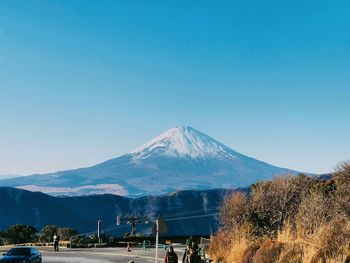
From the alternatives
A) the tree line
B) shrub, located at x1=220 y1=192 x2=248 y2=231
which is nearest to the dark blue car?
shrub, located at x1=220 y1=192 x2=248 y2=231

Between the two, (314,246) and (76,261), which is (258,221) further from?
(314,246)

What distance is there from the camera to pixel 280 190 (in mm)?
48375

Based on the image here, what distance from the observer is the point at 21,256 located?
25641mm

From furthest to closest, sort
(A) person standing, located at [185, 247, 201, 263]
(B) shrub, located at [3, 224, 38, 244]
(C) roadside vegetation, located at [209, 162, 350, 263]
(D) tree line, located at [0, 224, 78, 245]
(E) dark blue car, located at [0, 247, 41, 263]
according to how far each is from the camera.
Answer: (B) shrub, located at [3, 224, 38, 244] → (D) tree line, located at [0, 224, 78, 245] → (E) dark blue car, located at [0, 247, 41, 263] → (A) person standing, located at [185, 247, 201, 263] → (C) roadside vegetation, located at [209, 162, 350, 263]

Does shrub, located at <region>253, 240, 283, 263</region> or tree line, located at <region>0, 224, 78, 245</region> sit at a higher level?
→ shrub, located at <region>253, 240, 283, 263</region>

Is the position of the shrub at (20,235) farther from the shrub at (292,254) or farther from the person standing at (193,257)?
the shrub at (292,254)

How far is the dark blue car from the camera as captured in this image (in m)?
25.0

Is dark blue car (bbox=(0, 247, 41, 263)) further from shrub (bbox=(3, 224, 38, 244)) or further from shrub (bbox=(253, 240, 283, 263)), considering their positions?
shrub (bbox=(3, 224, 38, 244))

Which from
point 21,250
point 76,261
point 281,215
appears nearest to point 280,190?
point 281,215

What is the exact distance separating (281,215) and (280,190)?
5.01 m

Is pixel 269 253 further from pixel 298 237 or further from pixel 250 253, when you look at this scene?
pixel 250 253

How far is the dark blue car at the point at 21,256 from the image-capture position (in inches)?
986

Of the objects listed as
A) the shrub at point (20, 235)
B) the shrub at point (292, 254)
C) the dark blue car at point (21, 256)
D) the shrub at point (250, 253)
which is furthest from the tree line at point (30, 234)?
the shrub at point (292, 254)

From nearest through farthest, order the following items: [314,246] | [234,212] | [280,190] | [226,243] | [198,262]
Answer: [314,246] → [198,262] → [226,243] → [280,190] → [234,212]
